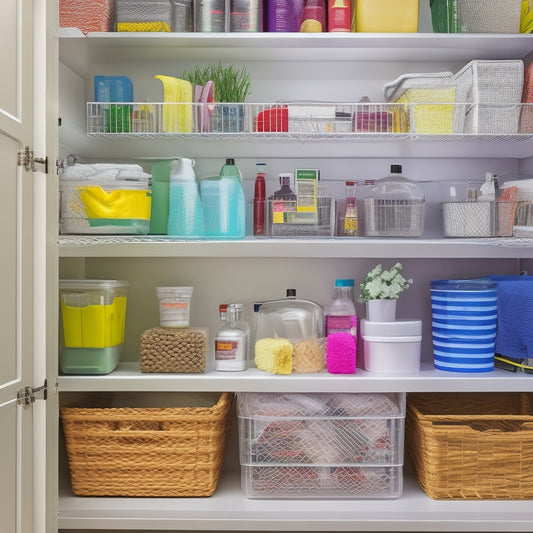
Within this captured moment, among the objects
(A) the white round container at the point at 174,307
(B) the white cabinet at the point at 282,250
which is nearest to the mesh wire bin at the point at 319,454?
(B) the white cabinet at the point at 282,250

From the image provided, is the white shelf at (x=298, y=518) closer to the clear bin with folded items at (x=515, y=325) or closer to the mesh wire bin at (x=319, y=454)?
the mesh wire bin at (x=319, y=454)

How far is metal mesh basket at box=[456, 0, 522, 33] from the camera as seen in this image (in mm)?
2516

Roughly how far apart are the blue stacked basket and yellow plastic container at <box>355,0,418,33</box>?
39.9 inches

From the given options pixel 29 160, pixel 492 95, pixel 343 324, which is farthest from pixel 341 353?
pixel 29 160

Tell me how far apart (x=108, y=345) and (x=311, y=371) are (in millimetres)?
743

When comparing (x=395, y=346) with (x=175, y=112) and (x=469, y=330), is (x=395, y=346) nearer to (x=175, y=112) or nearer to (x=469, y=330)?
(x=469, y=330)

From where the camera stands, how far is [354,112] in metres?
2.53

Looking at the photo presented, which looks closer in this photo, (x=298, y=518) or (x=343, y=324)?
(x=298, y=518)

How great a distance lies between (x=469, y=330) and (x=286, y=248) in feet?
2.43

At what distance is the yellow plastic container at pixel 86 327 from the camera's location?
93.7 inches

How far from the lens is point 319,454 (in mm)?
2373

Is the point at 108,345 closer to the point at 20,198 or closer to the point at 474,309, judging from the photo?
the point at 20,198

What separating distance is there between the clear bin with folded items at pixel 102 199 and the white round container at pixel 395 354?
0.98m

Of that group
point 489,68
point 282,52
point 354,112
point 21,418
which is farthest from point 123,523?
point 489,68
